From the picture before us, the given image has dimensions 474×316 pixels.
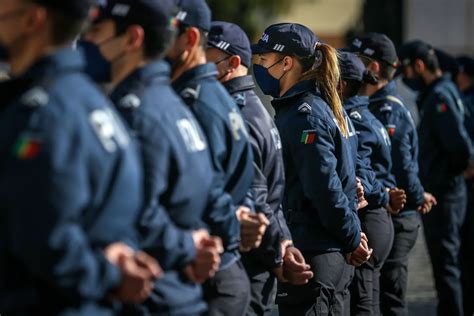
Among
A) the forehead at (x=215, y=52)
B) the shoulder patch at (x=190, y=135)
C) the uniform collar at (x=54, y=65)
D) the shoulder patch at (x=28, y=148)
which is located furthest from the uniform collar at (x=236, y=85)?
the shoulder patch at (x=28, y=148)

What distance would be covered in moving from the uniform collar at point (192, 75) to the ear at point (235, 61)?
2.95 ft

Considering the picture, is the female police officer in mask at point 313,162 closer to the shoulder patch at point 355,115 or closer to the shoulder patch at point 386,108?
the shoulder patch at point 355,115

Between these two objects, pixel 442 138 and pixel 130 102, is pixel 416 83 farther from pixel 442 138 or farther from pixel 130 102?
pixel 130 102

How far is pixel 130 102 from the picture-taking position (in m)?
4.13

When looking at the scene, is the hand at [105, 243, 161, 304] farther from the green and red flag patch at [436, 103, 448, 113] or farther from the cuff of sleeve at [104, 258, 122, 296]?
the green and red flag patch at [436, 103, 448, 113]

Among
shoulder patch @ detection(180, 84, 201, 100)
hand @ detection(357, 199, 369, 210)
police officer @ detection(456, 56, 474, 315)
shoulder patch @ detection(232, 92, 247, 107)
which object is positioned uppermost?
shoulder patch @ detection(180, 84, 201, 100)

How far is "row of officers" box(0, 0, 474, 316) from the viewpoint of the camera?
3400mm

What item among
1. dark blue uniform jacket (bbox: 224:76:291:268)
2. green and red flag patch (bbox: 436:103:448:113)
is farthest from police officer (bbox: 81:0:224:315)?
green and red flag patch (bbox: 436:103:448:113)

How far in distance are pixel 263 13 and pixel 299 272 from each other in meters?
27.2

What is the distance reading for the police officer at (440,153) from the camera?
33.3 feet

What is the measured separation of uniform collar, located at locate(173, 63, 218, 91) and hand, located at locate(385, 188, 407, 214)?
3335 mm

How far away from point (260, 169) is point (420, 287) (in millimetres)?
6202

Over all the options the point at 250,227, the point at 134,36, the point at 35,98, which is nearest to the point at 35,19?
the point at 35,98

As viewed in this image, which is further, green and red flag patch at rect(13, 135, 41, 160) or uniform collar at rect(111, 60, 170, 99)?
uniform collar at rect(111, 60, 170, 99)
